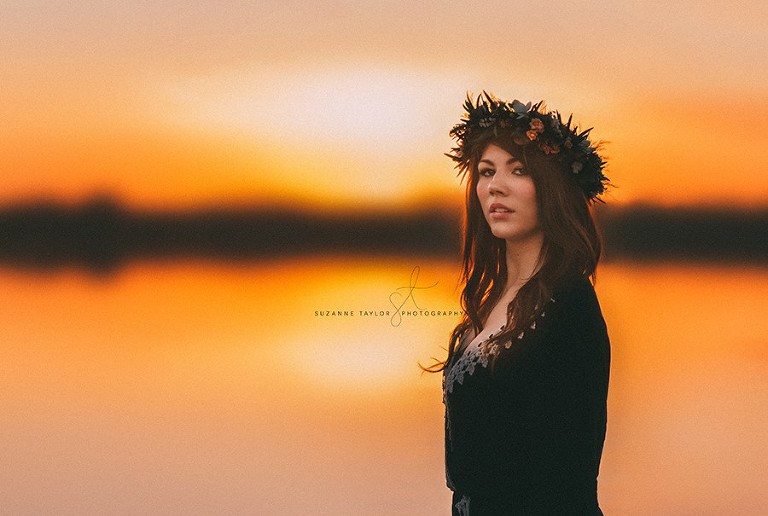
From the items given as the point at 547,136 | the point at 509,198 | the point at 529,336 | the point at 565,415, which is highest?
the point at 547,136

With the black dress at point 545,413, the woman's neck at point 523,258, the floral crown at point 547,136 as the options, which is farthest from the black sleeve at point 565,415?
the floral crown at point 547,136

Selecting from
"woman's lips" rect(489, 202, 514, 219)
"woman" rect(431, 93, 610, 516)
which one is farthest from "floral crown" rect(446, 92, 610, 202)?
"woman's lips" rect(489, 202, 514, 219)

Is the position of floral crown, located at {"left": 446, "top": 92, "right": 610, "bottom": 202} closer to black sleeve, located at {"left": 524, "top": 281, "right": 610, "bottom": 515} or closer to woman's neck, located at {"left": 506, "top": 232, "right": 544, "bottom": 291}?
woman's neck, located at {"left": 506, "top": 232, "right": 544, "bottom": 291}

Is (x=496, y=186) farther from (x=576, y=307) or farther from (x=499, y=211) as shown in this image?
(x=576, y=307)

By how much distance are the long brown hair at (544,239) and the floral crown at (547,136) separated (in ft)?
0.04

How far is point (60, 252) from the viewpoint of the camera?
3273 mm

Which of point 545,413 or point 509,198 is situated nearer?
point 545,413

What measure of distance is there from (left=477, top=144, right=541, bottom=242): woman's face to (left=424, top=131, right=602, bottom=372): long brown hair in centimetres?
1

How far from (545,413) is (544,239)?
0.30 metres

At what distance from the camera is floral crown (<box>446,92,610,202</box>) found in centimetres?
140

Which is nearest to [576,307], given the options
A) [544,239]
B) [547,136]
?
[544,239]

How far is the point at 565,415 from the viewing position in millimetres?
1261

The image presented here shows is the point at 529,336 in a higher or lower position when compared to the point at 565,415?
higher

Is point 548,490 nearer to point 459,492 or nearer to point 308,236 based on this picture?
point 459,492
